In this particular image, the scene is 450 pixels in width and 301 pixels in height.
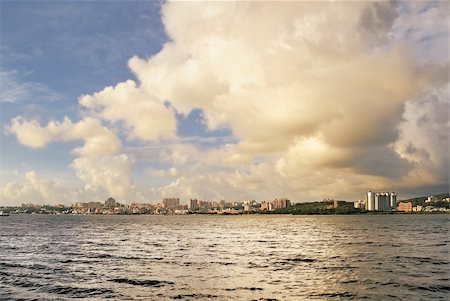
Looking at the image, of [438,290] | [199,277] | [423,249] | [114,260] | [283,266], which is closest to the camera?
[438,290]

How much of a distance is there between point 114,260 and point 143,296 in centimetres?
3192

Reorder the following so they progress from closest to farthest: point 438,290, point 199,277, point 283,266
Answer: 1. point 438,290
2. point 199,277
3. point 283,266

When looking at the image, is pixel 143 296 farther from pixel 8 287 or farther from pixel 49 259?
pixel 49 259

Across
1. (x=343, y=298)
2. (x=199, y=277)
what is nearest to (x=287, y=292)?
(x=343, y=298)

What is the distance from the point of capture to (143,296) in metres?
43.4

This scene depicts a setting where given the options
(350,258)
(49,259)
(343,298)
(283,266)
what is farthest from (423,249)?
(49,259)

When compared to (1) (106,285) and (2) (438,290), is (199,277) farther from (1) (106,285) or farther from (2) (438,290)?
(2) (438,290)

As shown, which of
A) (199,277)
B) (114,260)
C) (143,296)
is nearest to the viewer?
(143,296)

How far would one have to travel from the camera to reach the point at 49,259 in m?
75.3

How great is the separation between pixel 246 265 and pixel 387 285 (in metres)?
22.4

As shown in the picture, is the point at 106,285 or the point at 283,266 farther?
the point at 283,266

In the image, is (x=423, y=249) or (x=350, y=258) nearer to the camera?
(x=350, y=258)

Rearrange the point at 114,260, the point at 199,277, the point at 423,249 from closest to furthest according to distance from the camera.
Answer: the point at 199,277, the point at 114,260, the point at 423,249

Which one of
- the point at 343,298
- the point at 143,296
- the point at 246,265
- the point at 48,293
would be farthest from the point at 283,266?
the point at 48,293
